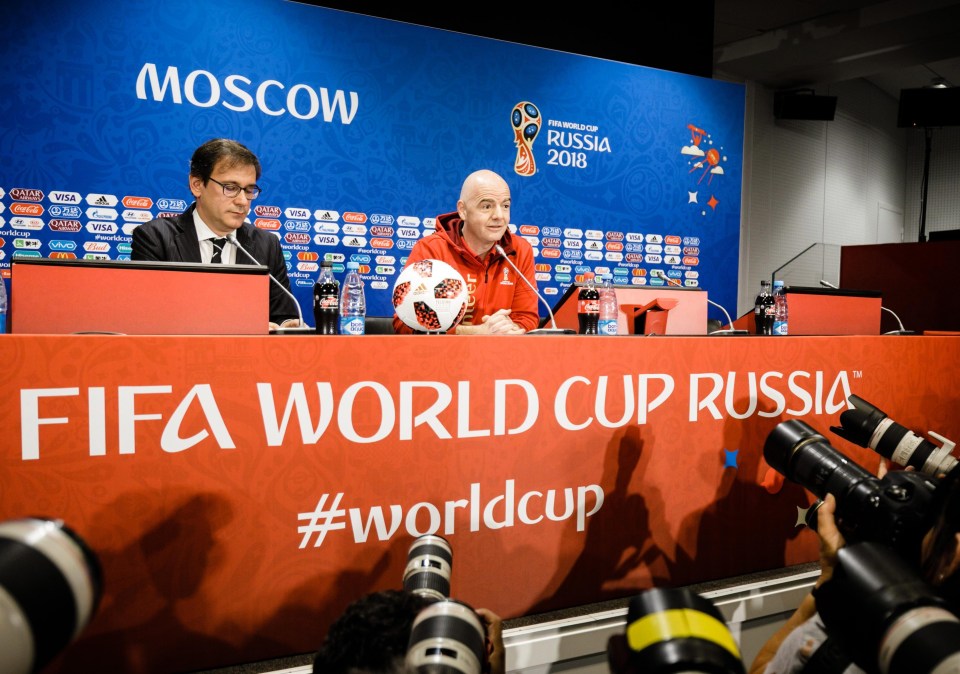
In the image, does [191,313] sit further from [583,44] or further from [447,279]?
[583,44]

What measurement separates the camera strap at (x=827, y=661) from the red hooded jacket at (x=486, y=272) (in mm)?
2098

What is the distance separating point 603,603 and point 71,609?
4.86ft

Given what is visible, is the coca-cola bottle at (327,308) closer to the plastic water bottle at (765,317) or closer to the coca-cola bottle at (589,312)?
the coca-cola bottle at (589,312)

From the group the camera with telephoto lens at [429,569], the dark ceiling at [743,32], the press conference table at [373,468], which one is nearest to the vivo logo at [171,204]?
the dark ceiling at [743,32]

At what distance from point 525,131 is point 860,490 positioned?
11.2 ft

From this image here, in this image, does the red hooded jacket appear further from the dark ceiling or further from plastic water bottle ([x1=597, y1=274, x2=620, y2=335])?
the dark ceiling

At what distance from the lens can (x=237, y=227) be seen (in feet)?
9.27

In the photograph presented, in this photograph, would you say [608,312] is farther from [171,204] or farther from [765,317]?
[171,204]

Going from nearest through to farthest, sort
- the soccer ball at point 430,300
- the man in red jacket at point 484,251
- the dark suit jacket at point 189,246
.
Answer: the soccer ball at point 430,300, the dark suit jacket at point 189,246, the man in red jacket at point 484,251

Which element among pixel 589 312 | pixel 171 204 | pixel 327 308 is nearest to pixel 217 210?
pixel 171 204

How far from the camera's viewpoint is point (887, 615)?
57 centimetres

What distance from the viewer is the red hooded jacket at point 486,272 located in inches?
116

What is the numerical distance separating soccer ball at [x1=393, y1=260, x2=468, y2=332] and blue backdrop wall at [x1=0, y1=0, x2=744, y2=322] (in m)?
2.02

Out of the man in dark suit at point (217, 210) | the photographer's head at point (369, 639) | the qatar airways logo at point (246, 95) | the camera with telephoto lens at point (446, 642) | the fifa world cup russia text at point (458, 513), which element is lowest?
the fifa world cup russia text at point (458, 513)
